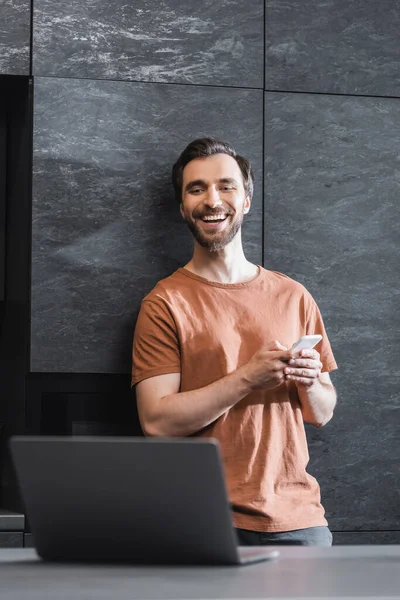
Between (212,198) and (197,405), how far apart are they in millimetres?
564

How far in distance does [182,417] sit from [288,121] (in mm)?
936

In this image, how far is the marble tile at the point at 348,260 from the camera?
9.11ft

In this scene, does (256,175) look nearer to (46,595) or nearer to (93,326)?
(93,326)

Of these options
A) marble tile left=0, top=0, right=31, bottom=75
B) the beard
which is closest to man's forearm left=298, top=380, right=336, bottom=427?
the beard

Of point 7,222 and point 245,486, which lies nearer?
point 245,486

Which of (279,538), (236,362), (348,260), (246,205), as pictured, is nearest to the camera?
(279,538)

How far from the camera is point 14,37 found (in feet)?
8.69

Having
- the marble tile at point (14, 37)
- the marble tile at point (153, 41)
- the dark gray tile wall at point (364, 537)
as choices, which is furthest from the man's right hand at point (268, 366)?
the marble tile at point (14, 37)

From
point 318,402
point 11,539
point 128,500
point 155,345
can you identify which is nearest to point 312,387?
point 318,402

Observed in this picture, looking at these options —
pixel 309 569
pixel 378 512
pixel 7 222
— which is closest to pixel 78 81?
pixel 7 222

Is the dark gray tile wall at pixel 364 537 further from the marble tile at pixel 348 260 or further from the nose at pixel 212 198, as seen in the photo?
the nose at pixel 212 198

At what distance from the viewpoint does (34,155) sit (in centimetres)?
263

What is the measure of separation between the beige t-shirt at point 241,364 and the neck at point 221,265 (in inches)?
1.3

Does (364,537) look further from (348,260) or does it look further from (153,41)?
(153,41)
